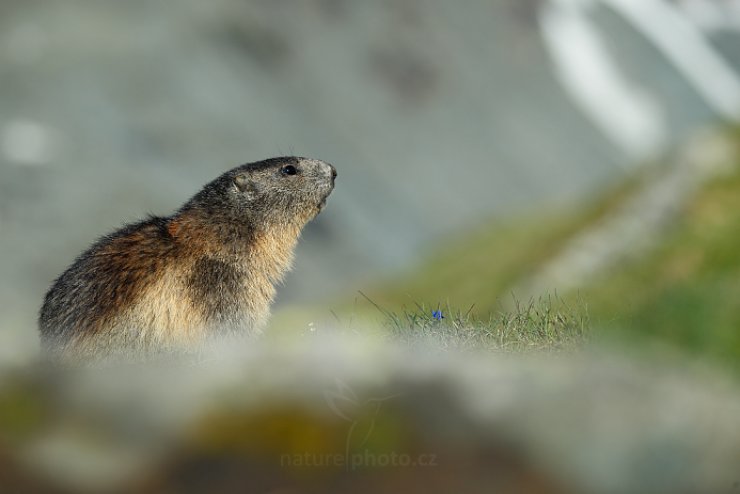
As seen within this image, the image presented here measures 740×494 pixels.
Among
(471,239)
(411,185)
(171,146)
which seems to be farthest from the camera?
(411,185)

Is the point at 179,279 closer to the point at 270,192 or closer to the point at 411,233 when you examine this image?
the point at 270,192

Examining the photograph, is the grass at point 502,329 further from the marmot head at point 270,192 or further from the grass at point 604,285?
the marmot head at point 270,192

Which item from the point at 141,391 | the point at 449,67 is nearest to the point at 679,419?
the point at 141,391

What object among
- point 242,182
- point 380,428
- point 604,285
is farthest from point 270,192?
point 604,285

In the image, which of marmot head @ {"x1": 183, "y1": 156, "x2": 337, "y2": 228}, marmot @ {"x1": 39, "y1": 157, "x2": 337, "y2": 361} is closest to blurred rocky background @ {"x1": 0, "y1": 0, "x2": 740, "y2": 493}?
marmot @ {"x1": 39, "y1": 157, "x2": 337, "y2": 361}

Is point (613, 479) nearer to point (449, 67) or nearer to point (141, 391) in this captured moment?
point (141, 391)

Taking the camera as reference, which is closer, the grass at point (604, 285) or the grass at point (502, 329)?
the grass at point (502, 329)

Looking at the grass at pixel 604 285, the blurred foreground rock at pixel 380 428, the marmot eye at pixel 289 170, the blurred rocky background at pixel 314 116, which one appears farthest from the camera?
the blurred rocky background at pixel 314 116

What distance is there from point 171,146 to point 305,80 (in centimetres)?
2202

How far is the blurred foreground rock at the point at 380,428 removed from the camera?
5.69 m

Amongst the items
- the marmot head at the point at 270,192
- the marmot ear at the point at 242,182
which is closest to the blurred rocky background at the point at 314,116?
the marmot head at the point at 270,192

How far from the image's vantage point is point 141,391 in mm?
5836

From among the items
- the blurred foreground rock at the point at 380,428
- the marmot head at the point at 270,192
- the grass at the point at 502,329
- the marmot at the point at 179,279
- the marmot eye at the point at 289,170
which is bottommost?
the blurred foreground rock at the point at 380,428

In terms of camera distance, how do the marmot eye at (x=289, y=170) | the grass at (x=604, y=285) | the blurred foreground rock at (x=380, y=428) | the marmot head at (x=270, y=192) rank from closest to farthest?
the blurred foreground rock at (x=380, y=428) < the grass at (x=604, y=285) < the marmot head at (x=270, y=192) < the marmot eye at (x=289, y=170)
